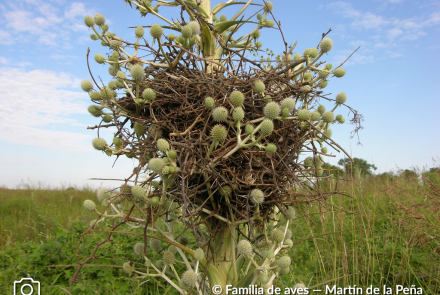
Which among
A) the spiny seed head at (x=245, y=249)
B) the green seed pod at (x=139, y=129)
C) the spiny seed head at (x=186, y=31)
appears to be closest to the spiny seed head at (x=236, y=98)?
the spiny seed head at (x=186, y=31)

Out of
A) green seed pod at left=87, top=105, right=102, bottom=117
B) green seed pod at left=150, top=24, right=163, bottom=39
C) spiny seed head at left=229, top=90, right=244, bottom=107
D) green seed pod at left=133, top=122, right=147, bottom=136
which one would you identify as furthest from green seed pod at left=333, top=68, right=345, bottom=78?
green seed pod at left=87, top=105, right=102, bottom=117

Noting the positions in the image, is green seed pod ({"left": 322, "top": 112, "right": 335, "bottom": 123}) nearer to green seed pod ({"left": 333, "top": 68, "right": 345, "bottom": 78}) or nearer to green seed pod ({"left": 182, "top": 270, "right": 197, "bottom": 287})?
green seed pod ({"left": 333, "top": 68, "right": 345, "bottom": 78})

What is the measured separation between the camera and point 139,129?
1.24 meters

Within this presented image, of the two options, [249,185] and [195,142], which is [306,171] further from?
[195,142]

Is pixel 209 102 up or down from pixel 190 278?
up

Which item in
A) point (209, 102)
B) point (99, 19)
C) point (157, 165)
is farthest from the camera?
point (99, 19)

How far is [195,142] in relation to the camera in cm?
111

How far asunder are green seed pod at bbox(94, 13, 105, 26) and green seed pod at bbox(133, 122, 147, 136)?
528 mm

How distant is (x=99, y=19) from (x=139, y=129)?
1.83 feet

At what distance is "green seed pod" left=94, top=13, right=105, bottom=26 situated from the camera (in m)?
1.31

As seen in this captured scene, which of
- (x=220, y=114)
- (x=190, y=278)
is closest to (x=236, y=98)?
(x=220, y=114)

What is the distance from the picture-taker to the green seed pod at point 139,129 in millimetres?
1235

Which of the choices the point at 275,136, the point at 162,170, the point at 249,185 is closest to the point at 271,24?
the point at 275,136

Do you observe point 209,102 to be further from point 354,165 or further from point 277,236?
point 354,165
